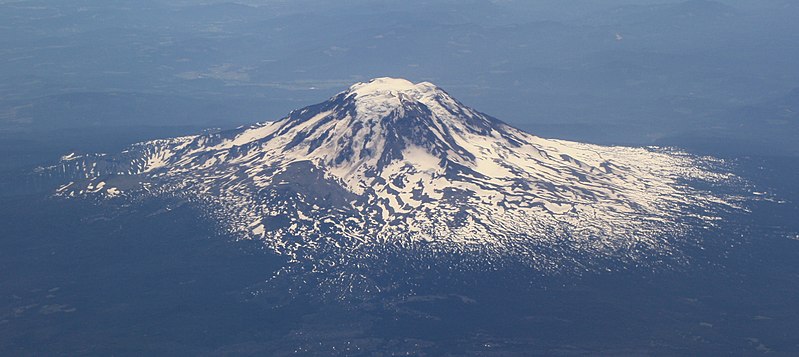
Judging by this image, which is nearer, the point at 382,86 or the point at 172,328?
the point at 172,328

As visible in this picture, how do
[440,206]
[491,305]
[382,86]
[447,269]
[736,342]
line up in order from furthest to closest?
[382,86] → [440,206] → [447,269] → [491,305] → [736,342]

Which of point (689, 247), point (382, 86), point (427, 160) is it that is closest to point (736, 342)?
point (689, 247)

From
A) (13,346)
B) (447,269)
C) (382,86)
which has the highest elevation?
(382,86)

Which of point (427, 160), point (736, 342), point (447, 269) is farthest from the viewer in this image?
point (427, 160)

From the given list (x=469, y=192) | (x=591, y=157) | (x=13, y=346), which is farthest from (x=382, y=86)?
(x=13, y=346)

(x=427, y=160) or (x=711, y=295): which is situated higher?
(x=427, y=160)

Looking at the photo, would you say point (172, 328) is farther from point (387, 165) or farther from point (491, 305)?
point (387, 165)

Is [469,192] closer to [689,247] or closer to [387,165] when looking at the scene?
[387,165]
